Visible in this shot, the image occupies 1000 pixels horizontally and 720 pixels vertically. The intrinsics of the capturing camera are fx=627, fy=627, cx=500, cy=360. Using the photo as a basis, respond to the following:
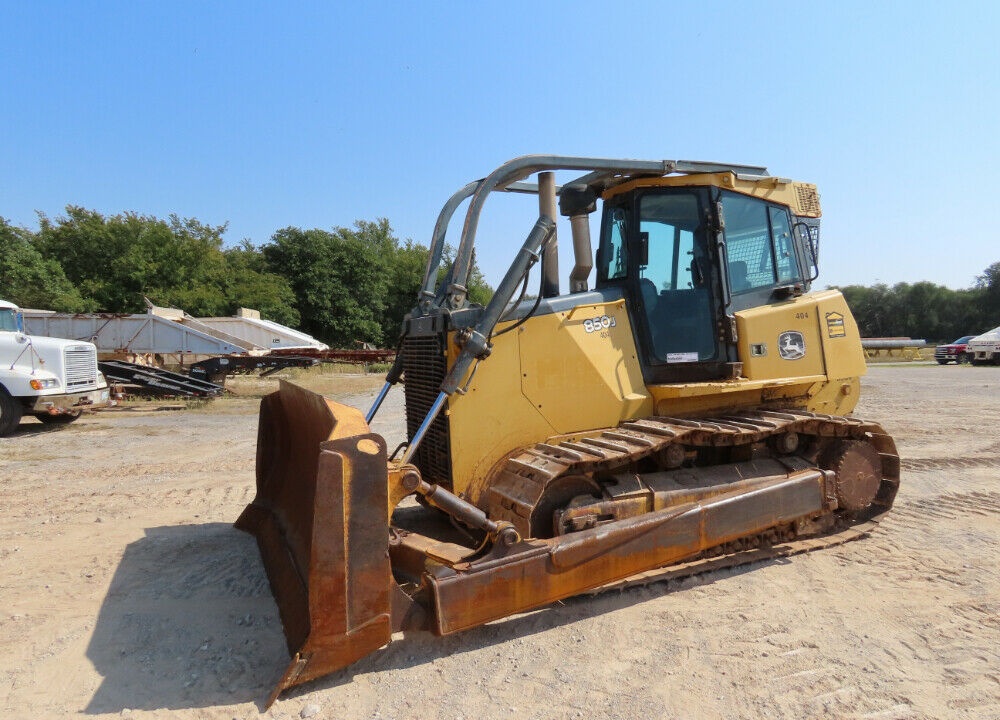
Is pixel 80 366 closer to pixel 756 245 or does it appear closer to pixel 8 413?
pixel 8 413

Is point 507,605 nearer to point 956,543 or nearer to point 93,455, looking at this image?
point 956,543

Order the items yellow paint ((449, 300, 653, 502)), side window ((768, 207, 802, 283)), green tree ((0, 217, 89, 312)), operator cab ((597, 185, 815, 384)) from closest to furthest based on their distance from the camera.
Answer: yellow paint ((449, 300, 653, 502)) < operator cab ((597, 185, 815, 384)) < side window ((768, 207, 802, 283)) < green tree ((0, 217, 89, 312))

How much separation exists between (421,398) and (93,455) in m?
6.96

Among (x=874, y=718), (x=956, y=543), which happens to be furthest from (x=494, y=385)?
(x=956, y=543)

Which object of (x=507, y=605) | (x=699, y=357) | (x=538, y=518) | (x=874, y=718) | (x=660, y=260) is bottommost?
(x=874, y=718)

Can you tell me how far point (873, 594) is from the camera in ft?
12.7

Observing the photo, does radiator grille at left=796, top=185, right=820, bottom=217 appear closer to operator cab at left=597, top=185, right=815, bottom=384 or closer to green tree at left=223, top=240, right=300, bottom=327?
operator cab at left=597, top=185, right=815, bottom=384

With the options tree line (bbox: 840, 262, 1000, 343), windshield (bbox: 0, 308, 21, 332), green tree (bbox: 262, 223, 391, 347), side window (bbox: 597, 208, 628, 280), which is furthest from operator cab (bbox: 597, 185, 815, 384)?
tree line (bbox: 840, 262, 1000, 343)

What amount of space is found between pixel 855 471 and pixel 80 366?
12446mm

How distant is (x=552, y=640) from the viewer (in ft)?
11.1

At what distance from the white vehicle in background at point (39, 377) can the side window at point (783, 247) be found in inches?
450

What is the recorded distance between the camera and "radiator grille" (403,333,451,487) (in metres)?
3.96

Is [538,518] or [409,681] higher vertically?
[538,518]

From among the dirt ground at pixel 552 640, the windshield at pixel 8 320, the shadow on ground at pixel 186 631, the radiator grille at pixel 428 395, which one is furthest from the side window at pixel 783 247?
the windshield at pixel 8 320
